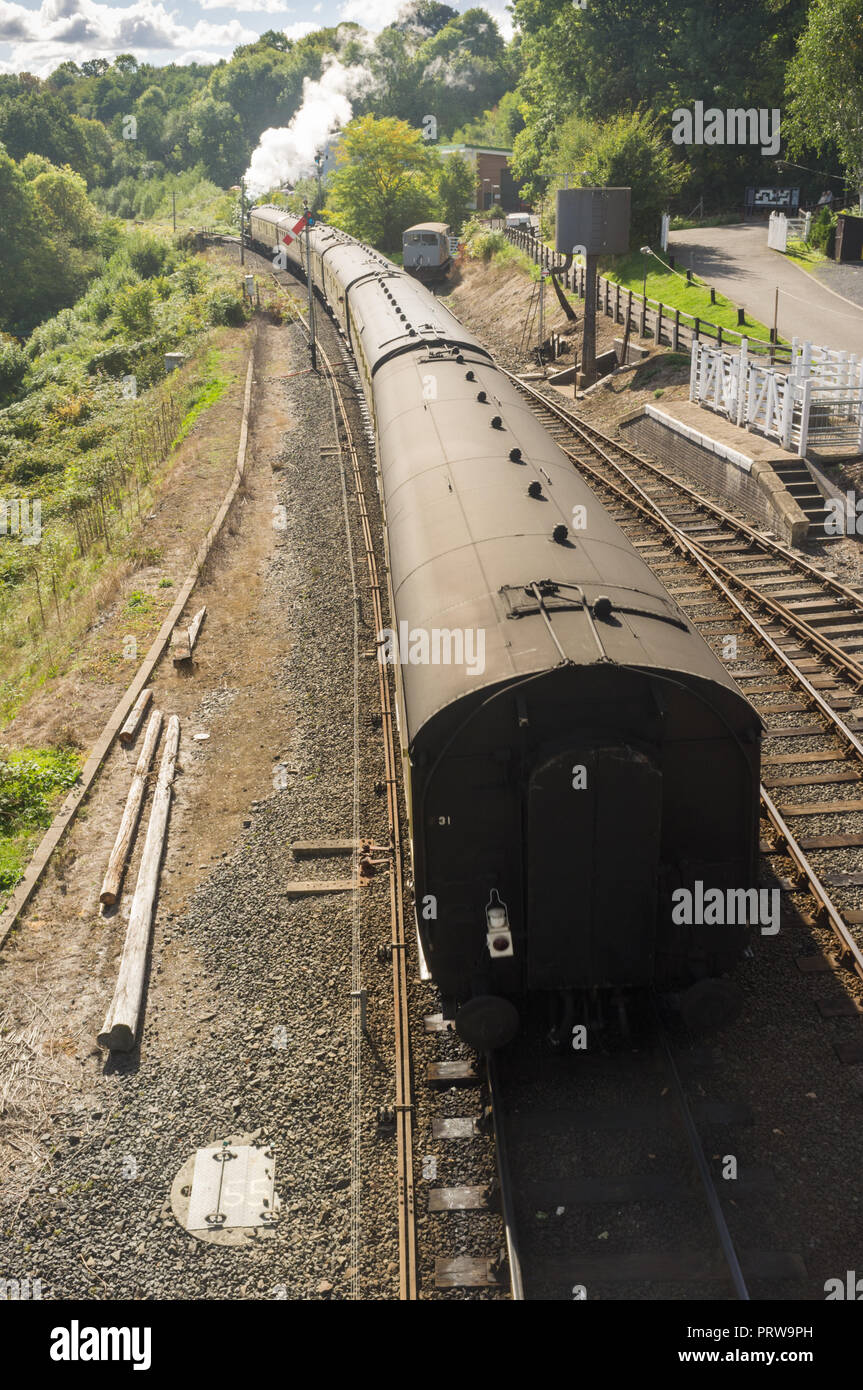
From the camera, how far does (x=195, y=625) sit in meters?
15.6

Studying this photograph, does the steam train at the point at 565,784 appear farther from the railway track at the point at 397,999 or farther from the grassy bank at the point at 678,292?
the grassy bank at the point at 678,292

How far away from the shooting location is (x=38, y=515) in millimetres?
24453

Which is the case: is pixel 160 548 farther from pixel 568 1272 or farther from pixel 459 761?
pixel 568 1272

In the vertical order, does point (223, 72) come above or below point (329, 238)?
above

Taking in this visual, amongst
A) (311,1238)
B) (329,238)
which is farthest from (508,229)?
(311,1238)

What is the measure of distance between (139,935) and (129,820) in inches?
83.1

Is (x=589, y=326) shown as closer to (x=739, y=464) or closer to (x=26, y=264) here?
(x=739, y=464)

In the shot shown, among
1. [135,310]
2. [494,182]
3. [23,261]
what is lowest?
[135,310]

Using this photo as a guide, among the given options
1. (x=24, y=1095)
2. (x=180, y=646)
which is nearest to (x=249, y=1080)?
(x=24, y=1095)

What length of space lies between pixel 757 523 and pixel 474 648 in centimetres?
1216

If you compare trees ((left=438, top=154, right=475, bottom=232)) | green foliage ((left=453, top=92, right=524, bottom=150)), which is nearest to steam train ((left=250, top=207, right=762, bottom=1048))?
trees ((left=438, top=154, right=475, bottom=232))

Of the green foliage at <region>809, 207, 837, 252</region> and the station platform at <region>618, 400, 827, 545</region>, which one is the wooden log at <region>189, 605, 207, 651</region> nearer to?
the station platform at <region>618, 400, 827, 545</region>

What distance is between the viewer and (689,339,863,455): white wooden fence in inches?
725

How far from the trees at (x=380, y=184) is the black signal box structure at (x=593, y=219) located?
27390mm
